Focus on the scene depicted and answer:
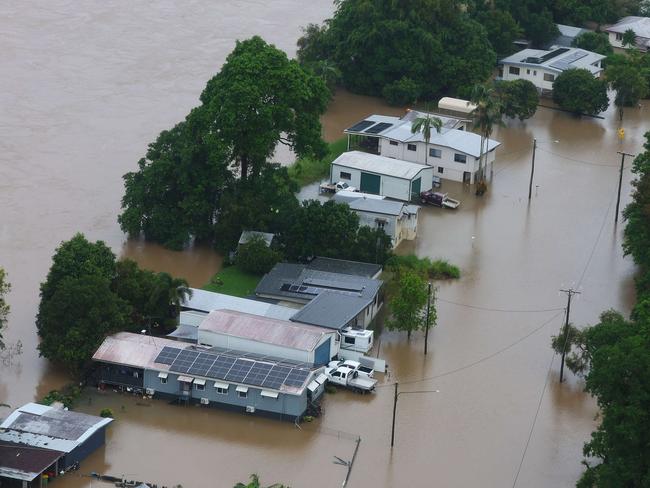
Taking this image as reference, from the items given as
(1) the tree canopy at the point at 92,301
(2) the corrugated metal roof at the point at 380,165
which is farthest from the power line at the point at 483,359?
(2) the corrugated metal roof at the point at 380,165

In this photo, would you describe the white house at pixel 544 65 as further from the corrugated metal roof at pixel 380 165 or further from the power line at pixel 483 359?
the power line at pixel 483 359

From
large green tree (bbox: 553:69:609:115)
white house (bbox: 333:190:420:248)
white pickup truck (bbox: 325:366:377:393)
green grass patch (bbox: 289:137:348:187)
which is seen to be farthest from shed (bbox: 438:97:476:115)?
white pickup truck (bbox: 325:366:377:393)

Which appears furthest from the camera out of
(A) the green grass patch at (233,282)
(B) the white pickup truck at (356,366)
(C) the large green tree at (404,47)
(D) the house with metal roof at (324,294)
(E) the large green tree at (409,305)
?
(C) the large green tree at (404,47)

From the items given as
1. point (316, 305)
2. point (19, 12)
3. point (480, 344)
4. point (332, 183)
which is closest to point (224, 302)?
point (316, 305)

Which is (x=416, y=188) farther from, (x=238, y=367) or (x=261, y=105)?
(x=238, y=367)

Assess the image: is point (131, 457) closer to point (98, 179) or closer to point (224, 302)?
point (224, 302)

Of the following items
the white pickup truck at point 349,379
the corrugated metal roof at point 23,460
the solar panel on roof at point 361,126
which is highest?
the solar panel on roof at point 361,126

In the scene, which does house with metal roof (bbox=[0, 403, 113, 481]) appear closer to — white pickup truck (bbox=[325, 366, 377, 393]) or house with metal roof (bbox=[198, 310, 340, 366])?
house with metal roof (bbox=[198, 310, 340, 366])
